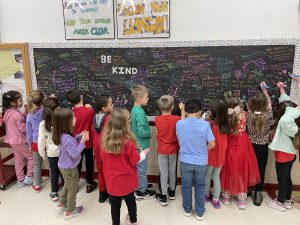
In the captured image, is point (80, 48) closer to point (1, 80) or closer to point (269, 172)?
point (1, 80)

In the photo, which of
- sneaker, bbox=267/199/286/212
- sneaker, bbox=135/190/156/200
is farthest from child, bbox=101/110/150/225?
sneaker, bbox=267/199/286/212

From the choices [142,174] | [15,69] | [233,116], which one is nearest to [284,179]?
[233,116]

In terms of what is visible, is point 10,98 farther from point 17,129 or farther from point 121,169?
point 121,169

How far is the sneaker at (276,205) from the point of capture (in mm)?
3098

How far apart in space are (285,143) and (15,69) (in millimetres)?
3599

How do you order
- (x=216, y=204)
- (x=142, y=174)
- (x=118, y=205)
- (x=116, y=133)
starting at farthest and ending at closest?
(x=142, y=174) < (x=216, y=204) < (x=118, y=205) < (x=116, y=133)

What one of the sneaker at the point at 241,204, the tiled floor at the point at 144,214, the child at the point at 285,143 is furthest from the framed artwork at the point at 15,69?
the child at the point at 285,143

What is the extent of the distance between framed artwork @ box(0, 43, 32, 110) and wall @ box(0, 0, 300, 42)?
429 millimetres

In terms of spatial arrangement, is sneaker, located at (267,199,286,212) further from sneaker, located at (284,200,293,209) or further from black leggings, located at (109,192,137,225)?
black leggings, located at (109,192,137,225)

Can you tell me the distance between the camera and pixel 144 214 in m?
3.08

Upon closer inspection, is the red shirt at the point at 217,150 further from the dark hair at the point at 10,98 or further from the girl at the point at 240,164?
the dark hair at the point at 10,98

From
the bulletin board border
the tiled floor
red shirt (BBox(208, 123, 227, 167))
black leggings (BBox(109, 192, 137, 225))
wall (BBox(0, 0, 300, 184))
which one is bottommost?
the tiled floor

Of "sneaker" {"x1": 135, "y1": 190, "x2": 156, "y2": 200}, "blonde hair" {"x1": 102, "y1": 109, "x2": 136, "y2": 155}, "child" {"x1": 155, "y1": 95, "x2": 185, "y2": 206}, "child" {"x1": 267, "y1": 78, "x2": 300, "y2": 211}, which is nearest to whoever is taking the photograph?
"blonde hair" {"x1": 102, "y1": 109, "x2": 136, "y2": 155}

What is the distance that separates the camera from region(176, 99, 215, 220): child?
8.70 ft
